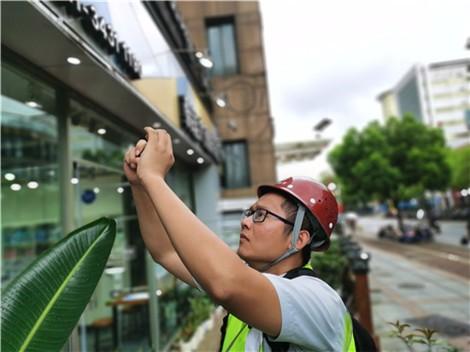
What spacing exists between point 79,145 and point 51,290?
3.98 metres

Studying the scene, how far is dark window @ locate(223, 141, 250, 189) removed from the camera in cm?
1712

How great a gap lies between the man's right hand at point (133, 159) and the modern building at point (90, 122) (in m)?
1.82

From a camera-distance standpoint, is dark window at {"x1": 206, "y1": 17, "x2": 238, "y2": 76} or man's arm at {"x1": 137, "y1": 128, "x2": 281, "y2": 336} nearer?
man's arm at {"x1": 137, "y1": 128, "x2": 281, "y2": 336}

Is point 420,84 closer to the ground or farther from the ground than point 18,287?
farther from the ground

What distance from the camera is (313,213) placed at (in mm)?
→ 1493

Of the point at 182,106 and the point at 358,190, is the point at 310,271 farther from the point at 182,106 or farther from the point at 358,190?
the point at 358,190

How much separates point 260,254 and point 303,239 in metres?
0.18

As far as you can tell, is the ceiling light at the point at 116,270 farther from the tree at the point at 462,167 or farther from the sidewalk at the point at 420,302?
the tree at the point at 462,167

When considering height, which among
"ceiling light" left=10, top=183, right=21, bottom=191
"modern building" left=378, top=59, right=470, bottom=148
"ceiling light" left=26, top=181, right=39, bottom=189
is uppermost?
"modern building" left=378, top=59, right=470, bottom=148

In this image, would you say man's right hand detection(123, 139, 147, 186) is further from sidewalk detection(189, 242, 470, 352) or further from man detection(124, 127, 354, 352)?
→ sidewalk detection(189, 242, 470, 352)

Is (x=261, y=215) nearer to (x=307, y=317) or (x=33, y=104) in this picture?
(x=307, y=317)

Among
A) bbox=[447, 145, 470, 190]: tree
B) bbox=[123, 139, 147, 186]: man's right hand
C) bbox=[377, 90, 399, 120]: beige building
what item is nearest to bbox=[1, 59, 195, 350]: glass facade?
bbox=[123, 139, 147, 186]: man's right hand

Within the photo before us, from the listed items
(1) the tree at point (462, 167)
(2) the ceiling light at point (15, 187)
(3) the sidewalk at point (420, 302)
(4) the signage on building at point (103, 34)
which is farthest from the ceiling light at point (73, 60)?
(1) the tree at point (462, 167)

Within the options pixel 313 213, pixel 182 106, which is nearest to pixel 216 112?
pixel 182 106
